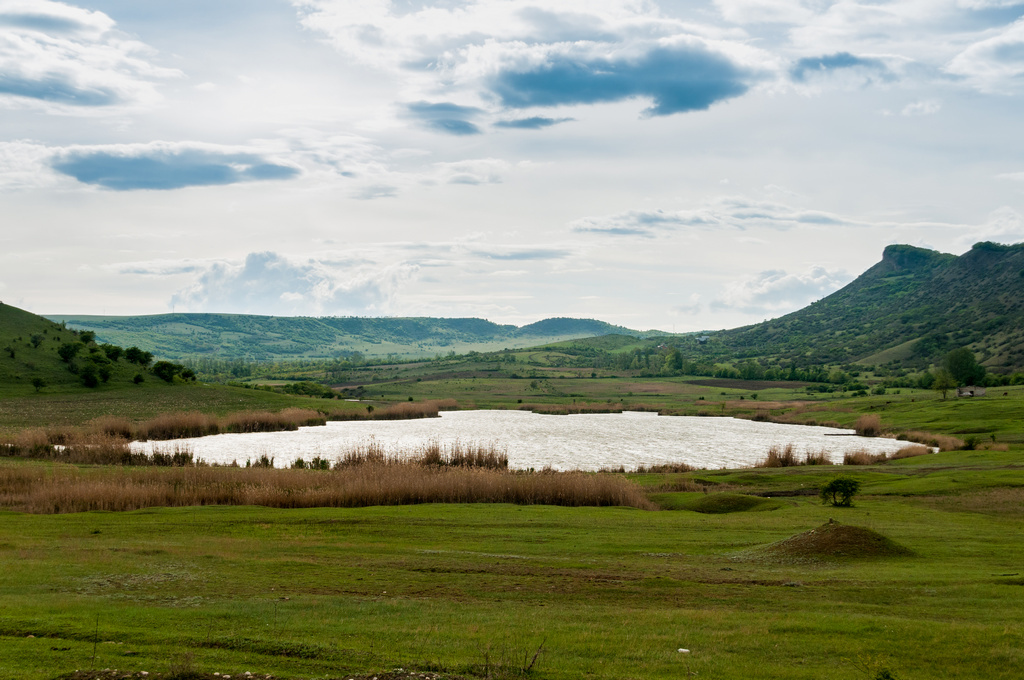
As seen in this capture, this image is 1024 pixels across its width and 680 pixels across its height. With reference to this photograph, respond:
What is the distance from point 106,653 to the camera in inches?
458

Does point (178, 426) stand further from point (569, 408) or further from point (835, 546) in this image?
point (835, 546)

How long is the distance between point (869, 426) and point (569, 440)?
33.2 metres

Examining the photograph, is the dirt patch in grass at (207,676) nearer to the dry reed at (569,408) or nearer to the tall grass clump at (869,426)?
the tall grass clump at (869,426)

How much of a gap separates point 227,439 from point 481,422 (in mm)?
36266

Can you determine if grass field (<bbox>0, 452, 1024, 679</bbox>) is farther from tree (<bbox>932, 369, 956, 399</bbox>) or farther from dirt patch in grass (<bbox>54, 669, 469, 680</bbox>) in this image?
tree (<bbox>932, 369, 956, 399</bbox>)

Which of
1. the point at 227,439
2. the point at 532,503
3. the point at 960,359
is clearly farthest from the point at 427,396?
the point at 532,503

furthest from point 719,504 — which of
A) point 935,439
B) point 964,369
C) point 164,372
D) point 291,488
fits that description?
point 964,369

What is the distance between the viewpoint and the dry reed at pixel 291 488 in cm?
2930

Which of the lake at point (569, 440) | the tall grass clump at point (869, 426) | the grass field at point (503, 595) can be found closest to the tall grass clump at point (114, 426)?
the lake at point (569, 440)

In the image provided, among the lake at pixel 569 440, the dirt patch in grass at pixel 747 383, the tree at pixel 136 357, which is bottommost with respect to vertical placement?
the lake at pixel 569 440

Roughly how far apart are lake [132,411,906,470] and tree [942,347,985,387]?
129 feet

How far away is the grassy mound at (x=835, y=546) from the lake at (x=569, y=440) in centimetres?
2917

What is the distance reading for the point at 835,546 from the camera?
2041 cm

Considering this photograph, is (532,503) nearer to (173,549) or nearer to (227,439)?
(173,549)
